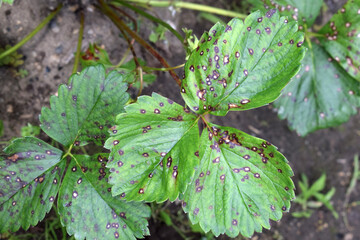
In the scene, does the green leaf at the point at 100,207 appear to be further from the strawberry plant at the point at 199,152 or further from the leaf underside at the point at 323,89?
the leaf underside at the point at 323,89

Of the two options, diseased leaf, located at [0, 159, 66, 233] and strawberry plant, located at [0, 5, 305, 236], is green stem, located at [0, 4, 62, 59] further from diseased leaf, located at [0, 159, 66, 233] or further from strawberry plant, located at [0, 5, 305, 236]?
diseased leaf, located at [0, 159, 66, 233]

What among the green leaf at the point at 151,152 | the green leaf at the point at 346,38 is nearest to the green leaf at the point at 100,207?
the green leaf at the point at 151,152

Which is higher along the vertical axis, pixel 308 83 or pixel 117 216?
pixel 308 83

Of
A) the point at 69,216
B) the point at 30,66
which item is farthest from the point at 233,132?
the point at 30,66

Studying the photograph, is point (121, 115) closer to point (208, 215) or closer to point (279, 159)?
point (208, 215)

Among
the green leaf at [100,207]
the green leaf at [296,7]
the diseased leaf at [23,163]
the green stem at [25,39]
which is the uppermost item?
the green leaf at [296,7]

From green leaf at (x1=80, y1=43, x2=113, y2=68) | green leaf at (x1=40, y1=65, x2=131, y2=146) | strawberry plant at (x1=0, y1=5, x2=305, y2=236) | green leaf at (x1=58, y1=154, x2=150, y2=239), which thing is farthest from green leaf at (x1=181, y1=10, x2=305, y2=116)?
green leaf at (x1=80, y1=43, x2=113, y2=68)
